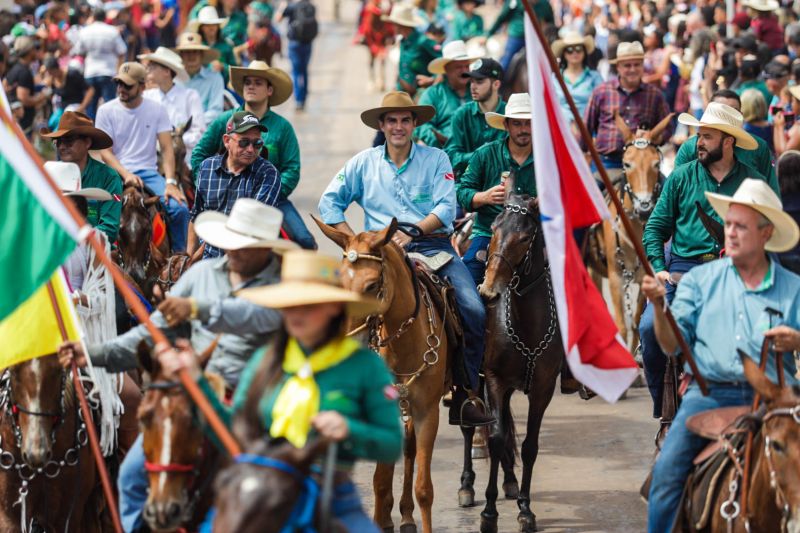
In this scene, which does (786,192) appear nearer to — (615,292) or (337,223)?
(615,292)

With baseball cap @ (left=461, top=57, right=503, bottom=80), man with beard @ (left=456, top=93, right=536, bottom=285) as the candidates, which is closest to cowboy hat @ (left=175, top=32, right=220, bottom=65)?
baseball cap @ (left=461, top=57, right=503, bottom=80)

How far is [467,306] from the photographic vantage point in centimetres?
1099

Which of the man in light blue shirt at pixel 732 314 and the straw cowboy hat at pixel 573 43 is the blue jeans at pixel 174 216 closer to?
the straw cowboy hat at pixel 573 43

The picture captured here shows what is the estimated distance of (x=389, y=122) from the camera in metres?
11.5

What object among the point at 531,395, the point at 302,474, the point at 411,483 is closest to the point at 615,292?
the point at 531,395

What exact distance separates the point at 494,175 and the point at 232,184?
206 cm

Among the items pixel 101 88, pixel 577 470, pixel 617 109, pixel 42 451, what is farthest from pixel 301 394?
pixel 101 88

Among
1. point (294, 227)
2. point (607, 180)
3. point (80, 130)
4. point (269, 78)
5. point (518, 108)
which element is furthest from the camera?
point (269, 78)

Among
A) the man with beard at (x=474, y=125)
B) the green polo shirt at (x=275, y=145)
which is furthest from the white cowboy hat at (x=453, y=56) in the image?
the green polo shirt at (x=275, y=145)

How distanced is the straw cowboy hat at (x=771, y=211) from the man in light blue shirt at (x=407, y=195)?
3.45m

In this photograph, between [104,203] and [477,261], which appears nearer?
[104,203]

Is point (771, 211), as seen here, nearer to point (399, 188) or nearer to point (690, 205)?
point (690, 205)

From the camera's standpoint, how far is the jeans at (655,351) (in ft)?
34.7

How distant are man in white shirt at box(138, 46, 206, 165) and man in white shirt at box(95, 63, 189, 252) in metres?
1.29
